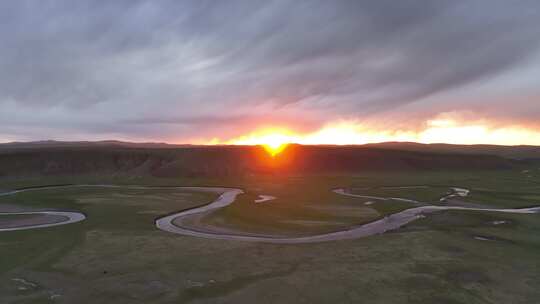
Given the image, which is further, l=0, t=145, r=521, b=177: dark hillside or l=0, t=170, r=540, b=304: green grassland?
l=0, t=145, r=521, b=177: dark hillside

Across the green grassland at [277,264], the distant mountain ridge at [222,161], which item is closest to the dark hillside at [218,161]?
the distant mountain ridge at [222,161]

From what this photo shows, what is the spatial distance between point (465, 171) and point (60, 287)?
152m

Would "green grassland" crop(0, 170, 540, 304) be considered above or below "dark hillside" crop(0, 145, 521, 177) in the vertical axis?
below

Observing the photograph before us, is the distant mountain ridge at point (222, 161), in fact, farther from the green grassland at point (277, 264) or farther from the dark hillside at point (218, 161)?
the green grassland at point (277, 264)

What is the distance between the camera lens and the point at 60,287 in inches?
984

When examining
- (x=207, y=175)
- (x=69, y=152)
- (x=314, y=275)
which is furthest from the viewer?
(x=69, y=152)

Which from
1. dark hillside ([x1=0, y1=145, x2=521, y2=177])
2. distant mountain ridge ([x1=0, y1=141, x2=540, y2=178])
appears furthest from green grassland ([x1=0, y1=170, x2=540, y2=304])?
Result: dark hillside ([x1=0, y1=145, x2=521, y2=177])

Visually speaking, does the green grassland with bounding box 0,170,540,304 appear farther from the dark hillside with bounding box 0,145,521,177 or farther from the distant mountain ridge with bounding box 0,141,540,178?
the dark hillside with bounding box 0,145,521,177

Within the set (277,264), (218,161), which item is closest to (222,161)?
(218,161)

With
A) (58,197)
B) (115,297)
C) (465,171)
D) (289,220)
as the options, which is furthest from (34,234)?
(465,171)

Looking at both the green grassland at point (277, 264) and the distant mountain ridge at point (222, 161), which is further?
the distant mountain ridge at point (222, 161)

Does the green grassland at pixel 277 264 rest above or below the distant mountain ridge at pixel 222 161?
below

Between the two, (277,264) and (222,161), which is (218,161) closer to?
(222,161)

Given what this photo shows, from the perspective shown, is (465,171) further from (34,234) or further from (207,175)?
(34,234)
